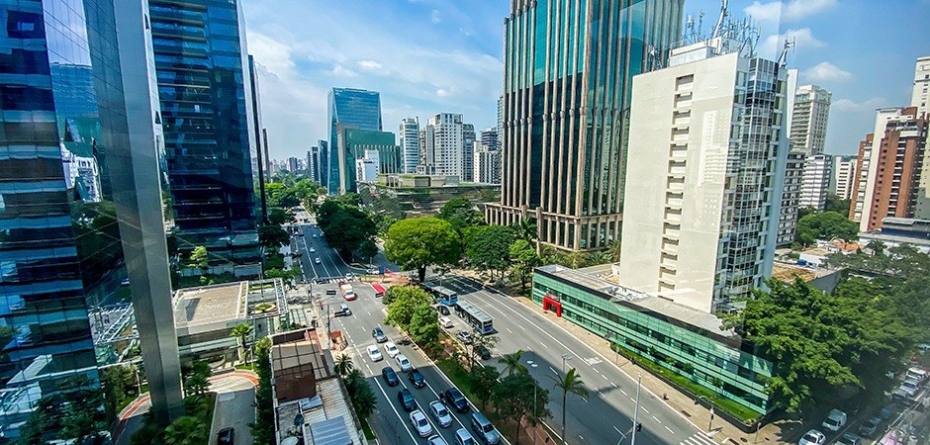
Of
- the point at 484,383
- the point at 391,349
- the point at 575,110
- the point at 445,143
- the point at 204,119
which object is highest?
the point at 445,143

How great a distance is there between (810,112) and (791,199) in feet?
125

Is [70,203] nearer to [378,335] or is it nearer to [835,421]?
[378,335]

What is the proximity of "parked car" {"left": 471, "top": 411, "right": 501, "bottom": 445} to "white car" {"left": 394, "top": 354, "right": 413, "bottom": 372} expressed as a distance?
633cm

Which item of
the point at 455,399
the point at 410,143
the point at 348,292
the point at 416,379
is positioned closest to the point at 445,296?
the point at 348,292

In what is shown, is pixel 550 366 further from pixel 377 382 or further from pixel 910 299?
pixel 910 299

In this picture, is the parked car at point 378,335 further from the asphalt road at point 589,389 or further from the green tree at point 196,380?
the green tree at point 196,380

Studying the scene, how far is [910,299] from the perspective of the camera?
11.7m

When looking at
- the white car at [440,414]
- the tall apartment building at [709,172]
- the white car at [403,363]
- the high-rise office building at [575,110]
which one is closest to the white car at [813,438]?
the tall apartment building at [709,172]

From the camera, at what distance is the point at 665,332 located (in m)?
22.9

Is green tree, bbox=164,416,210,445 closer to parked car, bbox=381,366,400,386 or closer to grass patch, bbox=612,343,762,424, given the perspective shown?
parked car, bbox=381,366,400,386

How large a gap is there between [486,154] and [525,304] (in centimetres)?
9238

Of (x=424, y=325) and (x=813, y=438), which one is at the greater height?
(x=424, y=325)

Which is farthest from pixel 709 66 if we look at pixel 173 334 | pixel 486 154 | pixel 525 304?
pixel 486 154

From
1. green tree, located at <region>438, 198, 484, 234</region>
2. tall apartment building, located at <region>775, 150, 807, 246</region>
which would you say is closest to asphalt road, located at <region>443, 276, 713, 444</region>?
green tree, located at <region>438, 198, 484, 234</region>
